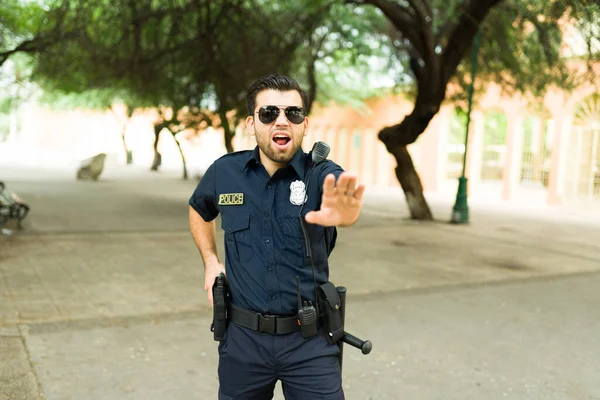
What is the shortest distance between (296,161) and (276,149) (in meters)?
0.10

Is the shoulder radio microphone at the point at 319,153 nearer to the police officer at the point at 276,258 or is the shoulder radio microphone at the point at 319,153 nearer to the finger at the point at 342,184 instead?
the police officer at the point at 276,258

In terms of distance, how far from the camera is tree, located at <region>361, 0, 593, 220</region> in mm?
13164

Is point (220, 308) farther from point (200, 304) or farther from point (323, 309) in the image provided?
point (200, 304)

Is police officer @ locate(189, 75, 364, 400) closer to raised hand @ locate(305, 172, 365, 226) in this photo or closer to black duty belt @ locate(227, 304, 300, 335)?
black duty belt @ locate(227, 304, 300, 335)

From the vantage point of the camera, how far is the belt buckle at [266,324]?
8.41ft

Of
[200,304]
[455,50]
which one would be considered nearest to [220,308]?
[200,304]

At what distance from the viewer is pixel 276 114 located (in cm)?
256

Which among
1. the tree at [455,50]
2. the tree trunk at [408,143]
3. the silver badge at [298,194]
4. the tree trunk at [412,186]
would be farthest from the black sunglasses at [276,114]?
the tree trunk at [412,186]

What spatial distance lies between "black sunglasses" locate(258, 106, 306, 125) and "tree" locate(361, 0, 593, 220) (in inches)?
417

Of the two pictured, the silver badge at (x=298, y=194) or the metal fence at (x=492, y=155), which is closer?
the silver badge at (x=298, y=194)

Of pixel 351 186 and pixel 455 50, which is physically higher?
pixel 455 50

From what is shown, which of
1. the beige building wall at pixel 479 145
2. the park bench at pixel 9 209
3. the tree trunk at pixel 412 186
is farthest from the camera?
the beige building wall at pixel 479 145

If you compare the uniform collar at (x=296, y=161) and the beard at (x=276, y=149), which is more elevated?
the beard at (x=276, y=149)

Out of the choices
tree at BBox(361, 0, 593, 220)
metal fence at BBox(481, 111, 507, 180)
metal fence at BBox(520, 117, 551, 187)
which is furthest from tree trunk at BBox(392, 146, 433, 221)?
metal fence at BBox(481, 111, 507, 180)
